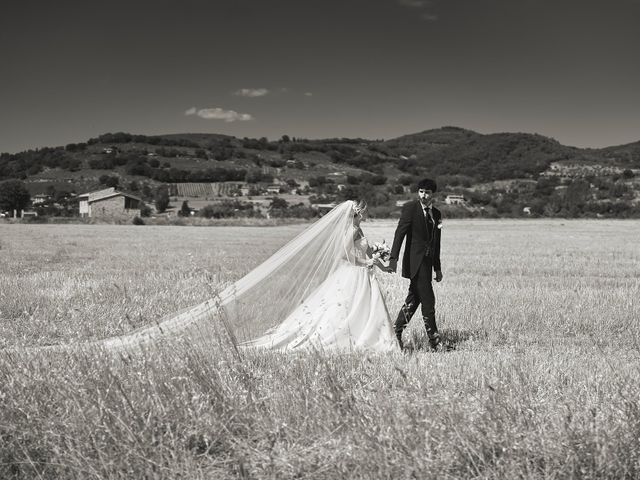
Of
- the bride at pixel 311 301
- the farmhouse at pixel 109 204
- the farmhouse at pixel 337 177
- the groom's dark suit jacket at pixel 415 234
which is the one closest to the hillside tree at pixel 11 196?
the farmhouse at pixel 109 204

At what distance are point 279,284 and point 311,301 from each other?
47 cm

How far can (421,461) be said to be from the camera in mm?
3547

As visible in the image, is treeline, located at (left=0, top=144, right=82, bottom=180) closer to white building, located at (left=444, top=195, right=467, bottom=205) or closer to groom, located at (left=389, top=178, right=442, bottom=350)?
white building, located at (left=444, top=195, right=467, bottom=205)

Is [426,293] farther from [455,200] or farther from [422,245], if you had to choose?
[455,200]

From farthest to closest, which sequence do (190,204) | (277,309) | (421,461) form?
(190,204) < (277,309) < (421,461)

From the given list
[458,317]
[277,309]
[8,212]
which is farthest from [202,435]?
[8,212]

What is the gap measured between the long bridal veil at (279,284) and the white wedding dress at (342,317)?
0.10m

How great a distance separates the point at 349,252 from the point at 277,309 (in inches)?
47.3

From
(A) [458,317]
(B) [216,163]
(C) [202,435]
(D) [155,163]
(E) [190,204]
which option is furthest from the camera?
(B) [216,163]

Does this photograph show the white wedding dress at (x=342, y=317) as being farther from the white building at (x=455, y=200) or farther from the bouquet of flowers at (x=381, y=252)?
the white building at (x=455, y=200)

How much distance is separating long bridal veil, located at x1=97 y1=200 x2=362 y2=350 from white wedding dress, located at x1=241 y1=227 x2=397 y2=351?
0.10 meters

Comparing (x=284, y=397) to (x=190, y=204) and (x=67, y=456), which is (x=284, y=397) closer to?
(x=67, y=456)

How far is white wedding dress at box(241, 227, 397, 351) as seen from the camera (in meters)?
7.27

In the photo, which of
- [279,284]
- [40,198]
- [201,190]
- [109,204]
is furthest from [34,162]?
[279,284]
